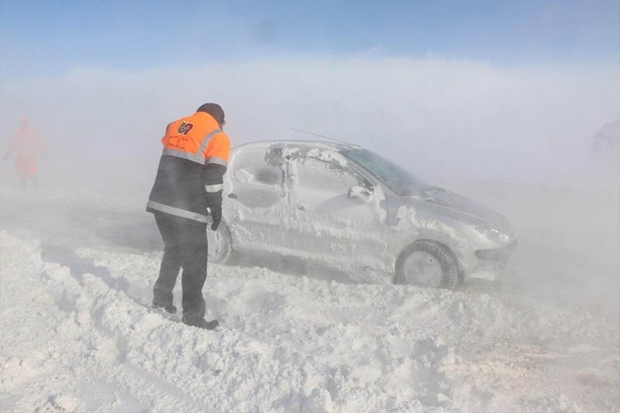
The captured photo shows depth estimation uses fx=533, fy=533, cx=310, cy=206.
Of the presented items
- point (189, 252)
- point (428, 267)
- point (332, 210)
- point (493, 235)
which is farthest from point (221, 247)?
point (493, 235)

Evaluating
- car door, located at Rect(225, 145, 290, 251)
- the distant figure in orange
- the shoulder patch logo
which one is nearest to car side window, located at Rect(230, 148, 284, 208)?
car door, located at Rect(225, 145, 290, 251)

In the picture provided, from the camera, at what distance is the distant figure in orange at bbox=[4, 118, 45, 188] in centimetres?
1366

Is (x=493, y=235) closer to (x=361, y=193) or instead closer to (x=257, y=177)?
(x=361, y=193)

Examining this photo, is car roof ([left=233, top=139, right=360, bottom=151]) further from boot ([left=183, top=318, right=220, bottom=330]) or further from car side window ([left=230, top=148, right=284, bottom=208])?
boot ([left=183, top=318, right=220, bottom=330])

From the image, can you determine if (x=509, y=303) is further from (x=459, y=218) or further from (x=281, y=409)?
(x=281, y=409)

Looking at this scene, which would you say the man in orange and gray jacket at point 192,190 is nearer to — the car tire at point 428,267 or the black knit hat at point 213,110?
the black knit hat at point 213,110

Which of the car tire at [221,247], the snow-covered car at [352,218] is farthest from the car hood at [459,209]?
the car tire at [221,247]

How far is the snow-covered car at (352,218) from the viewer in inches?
228

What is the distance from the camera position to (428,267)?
5828 mm

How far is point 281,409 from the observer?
3.11 m

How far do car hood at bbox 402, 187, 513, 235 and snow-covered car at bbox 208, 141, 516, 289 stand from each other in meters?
0.01

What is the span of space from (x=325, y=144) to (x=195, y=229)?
9.05 ft

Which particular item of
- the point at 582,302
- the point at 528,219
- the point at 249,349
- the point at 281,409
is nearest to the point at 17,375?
the point at 249,349

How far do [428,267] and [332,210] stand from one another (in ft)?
4.10
